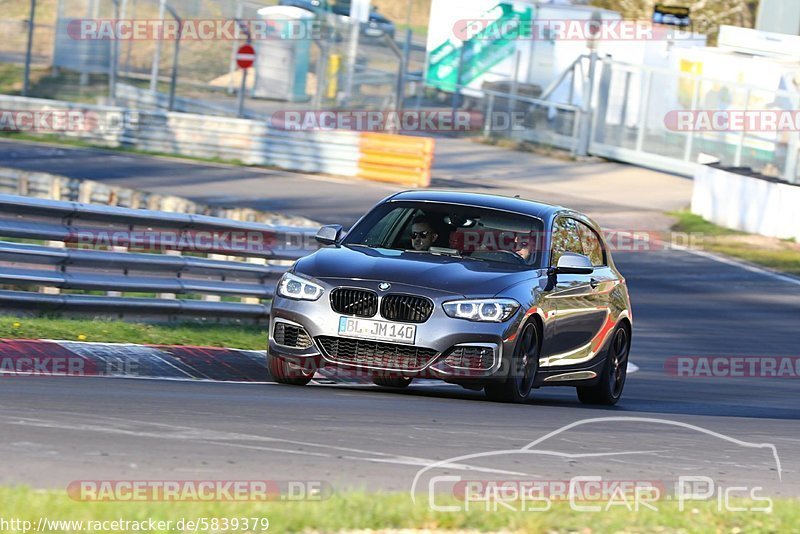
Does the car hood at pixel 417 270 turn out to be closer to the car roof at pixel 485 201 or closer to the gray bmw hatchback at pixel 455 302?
the gray bmw hatchback at pixel 455 302

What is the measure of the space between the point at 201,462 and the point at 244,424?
119cm

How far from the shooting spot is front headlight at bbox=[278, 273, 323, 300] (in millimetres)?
9719

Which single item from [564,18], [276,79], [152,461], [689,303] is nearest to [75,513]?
[152,461]

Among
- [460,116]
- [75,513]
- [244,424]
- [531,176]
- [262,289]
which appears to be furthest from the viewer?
[460,116]

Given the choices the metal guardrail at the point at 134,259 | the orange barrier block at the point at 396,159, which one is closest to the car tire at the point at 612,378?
the metal guardrail at the point at 134,259

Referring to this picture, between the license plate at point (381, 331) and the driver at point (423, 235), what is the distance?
1.20 meters

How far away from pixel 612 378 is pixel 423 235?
6.85 feet

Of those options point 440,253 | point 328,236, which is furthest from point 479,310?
point 328,236

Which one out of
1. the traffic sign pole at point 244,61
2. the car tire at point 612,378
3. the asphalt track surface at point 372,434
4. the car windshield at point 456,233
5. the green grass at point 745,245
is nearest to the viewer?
the asphalt track surface at point 372,434

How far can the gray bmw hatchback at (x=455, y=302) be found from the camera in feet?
31.2

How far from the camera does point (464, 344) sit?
9.49 meters

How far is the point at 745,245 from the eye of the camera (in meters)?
26.2

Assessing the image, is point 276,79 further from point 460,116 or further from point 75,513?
point 75,513

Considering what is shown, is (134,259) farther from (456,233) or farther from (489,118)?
(489,118)
